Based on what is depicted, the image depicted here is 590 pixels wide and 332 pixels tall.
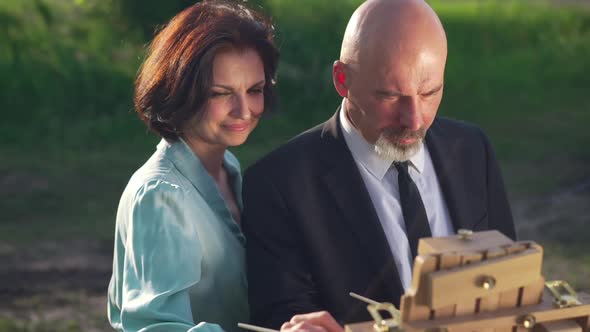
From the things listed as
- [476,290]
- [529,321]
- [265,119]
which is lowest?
[265,119]

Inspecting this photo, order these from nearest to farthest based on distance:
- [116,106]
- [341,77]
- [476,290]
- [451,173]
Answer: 1. [476,290]
2. [341,77]
3. [451,173]
4. [116,106]

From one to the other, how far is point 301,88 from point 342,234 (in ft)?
29.3

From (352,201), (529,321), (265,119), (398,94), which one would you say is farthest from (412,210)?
(265,119)

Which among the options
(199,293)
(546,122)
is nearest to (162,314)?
(199,293)

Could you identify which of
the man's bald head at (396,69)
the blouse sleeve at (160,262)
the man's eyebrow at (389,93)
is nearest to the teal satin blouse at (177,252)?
the blouse sleeve at (160,262)

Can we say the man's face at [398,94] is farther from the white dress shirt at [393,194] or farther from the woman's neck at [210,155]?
the woman's neck at [210,155]

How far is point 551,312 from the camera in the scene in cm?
273

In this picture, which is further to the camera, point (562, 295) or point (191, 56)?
point (191, 56)

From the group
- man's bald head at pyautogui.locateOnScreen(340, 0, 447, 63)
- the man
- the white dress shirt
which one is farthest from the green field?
man's bald head at pyautogui.locateOnScreen(340, 0, 447, 63)

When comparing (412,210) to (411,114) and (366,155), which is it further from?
(411,114)

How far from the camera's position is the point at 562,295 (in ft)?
9.17

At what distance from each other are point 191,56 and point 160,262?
0.78 meters

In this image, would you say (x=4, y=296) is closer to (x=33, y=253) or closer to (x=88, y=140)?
(x=33, y=253)

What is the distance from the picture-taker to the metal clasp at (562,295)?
276 centimetres
